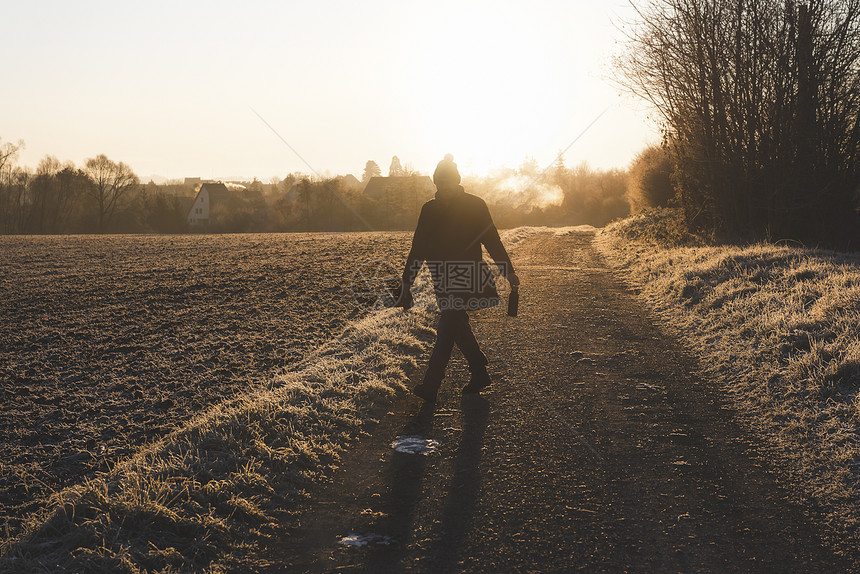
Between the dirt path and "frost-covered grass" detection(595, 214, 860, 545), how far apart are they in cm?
29

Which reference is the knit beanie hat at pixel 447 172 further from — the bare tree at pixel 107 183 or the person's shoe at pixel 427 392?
the bare tree at pixel 107 183

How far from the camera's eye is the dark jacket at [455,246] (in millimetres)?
5980

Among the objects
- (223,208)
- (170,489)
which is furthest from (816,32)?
(223,208)

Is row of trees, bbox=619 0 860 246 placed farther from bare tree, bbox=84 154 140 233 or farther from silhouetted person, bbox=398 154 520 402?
bare tree, bbox=84 154 140 233

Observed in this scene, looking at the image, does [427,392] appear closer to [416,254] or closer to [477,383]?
[477,383]

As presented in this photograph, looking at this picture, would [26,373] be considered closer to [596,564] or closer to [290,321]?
[290,321]

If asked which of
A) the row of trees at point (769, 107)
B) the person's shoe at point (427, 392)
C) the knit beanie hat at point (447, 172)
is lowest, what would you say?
the person's shoe at point (427, 392)

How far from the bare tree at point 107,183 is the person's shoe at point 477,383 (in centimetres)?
7827

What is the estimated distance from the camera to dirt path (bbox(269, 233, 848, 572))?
128 inches

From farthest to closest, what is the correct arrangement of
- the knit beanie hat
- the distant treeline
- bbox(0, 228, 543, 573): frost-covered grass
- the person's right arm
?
the distant treeline
the person's right arm
the knit beanie hat
bbox(0, 228, 543, 573): frost-covered grass

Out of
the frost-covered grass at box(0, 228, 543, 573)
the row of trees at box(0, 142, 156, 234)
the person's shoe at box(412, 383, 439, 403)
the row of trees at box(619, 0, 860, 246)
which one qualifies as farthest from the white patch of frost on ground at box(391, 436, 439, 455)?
the row of trees at box(0, 142, 156, 234)

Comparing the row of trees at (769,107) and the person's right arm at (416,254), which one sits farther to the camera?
the row of trees at (769,107)

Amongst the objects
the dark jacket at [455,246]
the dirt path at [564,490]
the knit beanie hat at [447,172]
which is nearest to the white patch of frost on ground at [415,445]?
the dirt path at [564,490]

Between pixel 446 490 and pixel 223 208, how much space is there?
3087 inches
